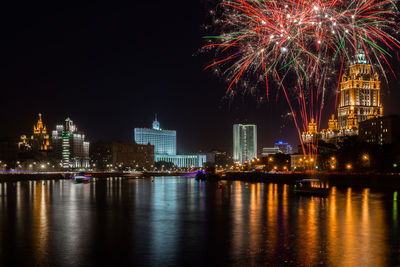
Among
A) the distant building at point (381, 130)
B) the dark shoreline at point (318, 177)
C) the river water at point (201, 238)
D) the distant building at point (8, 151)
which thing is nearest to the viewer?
the river water at point (201, 238)

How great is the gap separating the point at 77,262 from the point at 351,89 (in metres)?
160

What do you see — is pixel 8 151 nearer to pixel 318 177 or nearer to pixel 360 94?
pixel 318 177

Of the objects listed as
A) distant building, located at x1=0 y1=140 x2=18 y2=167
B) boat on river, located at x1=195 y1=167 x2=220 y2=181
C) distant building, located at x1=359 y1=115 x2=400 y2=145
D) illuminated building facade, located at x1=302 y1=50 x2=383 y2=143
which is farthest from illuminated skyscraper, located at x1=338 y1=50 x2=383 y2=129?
distant building, located at x1=0 y1=140 x2=18 y2=167

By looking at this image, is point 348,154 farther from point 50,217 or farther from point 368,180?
point 50,217

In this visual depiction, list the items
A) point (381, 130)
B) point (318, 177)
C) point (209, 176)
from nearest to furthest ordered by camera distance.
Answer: point (318, 177) < point (209, 176) < point (381, 130)

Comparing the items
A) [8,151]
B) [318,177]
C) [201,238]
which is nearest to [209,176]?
[318,177]

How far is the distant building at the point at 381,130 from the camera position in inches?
4793

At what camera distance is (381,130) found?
126750mm

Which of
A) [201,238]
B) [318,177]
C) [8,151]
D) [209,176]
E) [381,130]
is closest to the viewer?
[201,238]

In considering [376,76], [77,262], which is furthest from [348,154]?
[376,76]

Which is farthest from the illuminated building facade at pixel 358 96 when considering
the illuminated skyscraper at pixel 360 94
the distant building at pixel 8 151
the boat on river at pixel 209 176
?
the distant building at pixel 8 151

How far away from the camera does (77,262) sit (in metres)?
14.9

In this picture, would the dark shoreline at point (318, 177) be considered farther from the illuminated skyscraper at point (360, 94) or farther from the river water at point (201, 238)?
the illuminated skyscraper at point (360, 94)

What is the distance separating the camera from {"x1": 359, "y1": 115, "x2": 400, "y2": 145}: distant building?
122 meters
